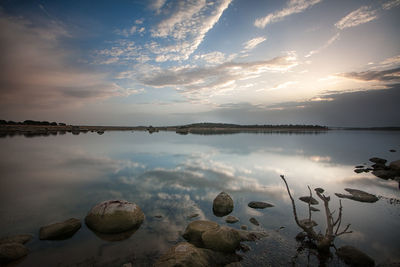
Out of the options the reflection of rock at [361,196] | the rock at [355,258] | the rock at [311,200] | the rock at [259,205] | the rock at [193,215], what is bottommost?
the reflection of rock at [361,196]

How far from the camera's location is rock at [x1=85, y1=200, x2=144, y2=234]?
7.91 meters

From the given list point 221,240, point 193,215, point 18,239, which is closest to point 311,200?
point 193,215

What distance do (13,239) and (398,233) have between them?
53.7 feet

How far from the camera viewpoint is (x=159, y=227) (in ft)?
27.6

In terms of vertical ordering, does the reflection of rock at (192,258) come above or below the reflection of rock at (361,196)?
above

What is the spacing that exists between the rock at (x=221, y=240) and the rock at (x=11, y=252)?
6.20 m

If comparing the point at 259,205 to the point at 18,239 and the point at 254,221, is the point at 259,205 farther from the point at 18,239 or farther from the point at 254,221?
the point at 18,239

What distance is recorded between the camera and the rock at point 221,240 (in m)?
6.58

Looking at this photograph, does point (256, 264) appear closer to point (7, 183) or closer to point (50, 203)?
point (50, 203)

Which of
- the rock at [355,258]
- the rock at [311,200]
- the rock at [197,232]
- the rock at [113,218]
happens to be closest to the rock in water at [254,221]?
the rock at [197,232]

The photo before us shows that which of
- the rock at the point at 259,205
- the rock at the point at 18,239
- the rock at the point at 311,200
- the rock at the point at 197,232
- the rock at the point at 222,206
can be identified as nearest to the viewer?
the rock at the point at 18,239

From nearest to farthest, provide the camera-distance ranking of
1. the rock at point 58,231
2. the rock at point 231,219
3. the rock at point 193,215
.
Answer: the rock at point 58,231 < the rock at point 231,219 < the rock at point 193,215

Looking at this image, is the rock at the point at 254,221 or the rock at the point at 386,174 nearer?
the rock at the point at 254,221

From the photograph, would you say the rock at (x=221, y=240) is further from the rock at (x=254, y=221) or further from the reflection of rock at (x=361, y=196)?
the reflection of rock at (x=361, y=196)
